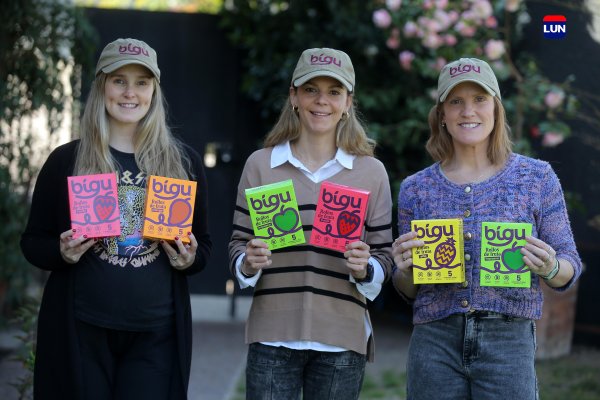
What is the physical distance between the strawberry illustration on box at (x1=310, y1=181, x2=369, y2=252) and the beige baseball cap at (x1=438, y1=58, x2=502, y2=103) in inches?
17.8

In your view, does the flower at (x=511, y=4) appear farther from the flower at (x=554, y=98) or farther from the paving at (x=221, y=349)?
the paving at (x=221, y=349)

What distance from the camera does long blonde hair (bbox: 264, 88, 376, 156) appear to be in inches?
124

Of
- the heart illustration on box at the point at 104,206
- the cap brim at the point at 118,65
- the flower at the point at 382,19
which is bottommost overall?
the heart illustration on box at the point at 104,206

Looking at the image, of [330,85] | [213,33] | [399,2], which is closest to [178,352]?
[330,85]

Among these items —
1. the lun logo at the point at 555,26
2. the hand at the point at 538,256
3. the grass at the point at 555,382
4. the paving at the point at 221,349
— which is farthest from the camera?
the lun logo at the point at 555,26

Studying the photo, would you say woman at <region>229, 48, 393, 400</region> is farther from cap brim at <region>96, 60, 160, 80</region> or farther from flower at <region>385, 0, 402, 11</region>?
flower at <region>385, 0, 402, 11</region>

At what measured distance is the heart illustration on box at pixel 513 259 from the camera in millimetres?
2762

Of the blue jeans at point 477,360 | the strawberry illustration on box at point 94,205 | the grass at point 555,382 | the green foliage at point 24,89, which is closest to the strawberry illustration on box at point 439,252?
the blue jeans at point 477,360

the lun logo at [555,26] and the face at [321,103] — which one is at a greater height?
the lun logo at [555,26]

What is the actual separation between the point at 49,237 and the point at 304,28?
3693 millimetres

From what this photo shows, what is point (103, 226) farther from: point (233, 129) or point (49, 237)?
point (233, 129)

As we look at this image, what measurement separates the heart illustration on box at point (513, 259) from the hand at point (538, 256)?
0.02m

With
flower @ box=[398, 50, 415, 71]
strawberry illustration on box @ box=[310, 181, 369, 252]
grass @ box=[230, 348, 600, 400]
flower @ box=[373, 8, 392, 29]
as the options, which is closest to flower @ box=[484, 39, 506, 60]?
flower @ box=[398, 50, 415, 71]

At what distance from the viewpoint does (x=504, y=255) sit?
2.77 m
